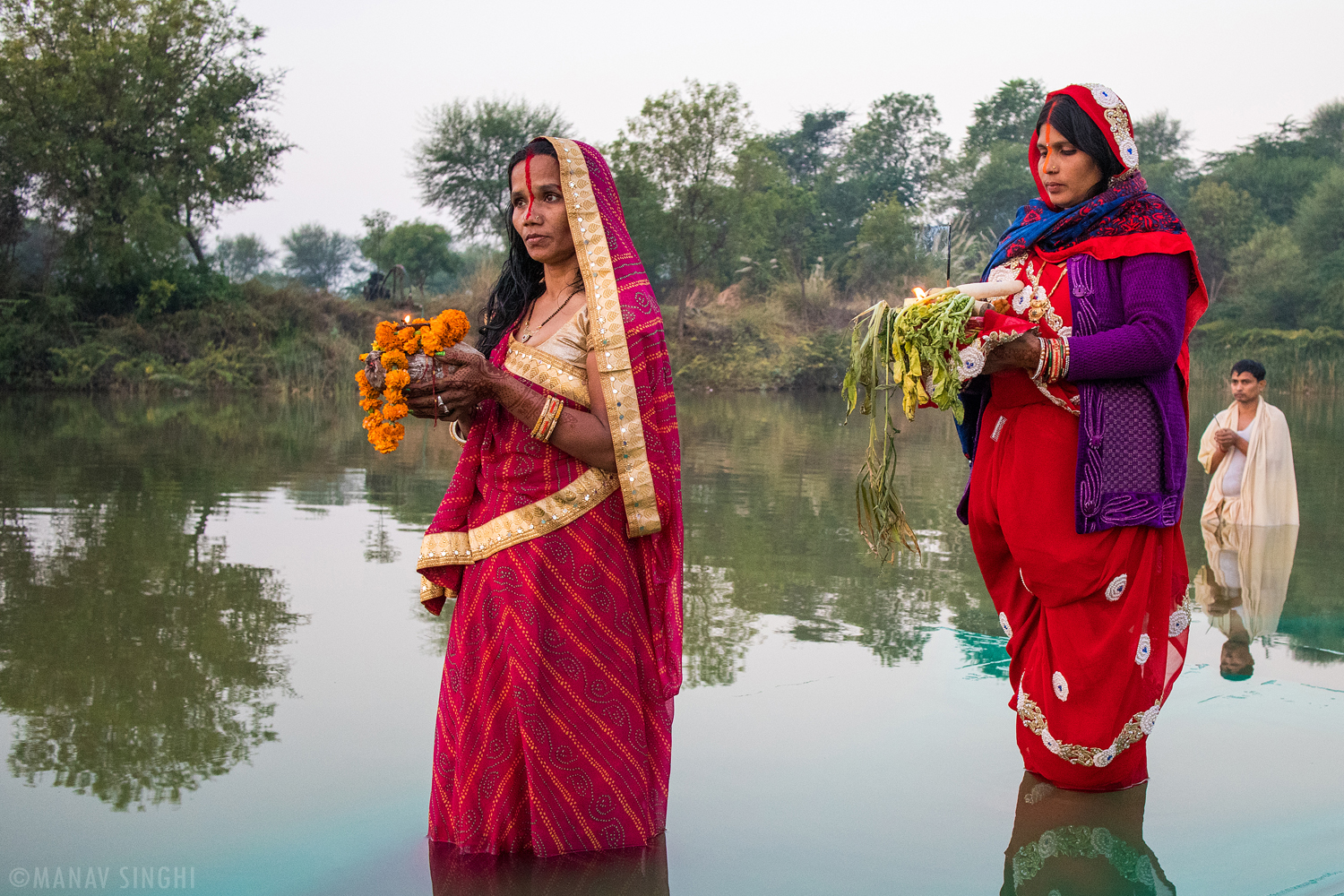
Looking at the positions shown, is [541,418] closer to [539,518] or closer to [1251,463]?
[539,518]

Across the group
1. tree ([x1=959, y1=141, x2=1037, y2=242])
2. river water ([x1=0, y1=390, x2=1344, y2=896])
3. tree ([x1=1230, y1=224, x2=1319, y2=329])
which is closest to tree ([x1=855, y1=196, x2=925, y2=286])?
tree ([x1=959, y1=141, x2=1037, y2=242])

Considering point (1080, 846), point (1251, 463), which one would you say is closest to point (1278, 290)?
point (1251, 463)

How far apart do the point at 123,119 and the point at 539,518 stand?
27.3 m

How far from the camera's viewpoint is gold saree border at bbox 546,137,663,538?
Answer: 264 centimetres

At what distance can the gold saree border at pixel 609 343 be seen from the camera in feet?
8.68

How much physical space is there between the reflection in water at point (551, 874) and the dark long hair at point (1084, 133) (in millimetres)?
2169

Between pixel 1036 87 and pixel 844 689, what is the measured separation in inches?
2292

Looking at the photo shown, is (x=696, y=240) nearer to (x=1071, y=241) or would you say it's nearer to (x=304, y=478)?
(x=304, y=478)

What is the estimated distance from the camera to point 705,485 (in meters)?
10.6

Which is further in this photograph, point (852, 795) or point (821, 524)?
point (821, 524)

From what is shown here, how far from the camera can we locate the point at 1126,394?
9.79 feet

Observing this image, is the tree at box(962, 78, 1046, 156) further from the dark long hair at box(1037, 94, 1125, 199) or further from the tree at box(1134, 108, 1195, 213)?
the dark long hair at box(1037, 94, 1125, 199)

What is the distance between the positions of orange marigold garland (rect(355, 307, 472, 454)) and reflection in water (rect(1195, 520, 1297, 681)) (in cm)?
333

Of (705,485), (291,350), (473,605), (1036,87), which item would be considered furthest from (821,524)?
(1036,87)
